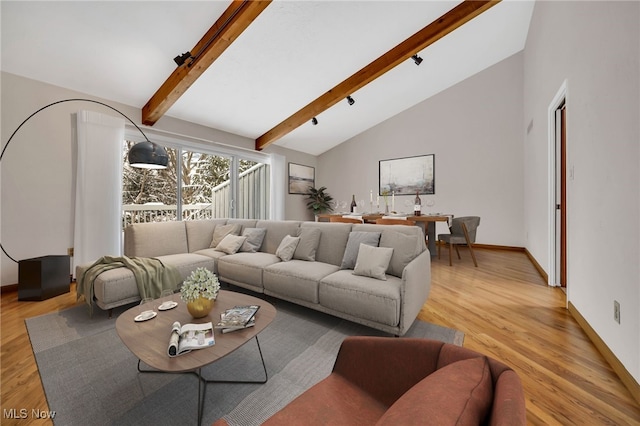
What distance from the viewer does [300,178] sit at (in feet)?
23.2

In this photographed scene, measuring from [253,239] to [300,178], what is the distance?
3837 millimetres

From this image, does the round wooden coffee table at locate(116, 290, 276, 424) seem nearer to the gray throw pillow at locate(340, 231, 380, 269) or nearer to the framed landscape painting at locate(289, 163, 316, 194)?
the gray throw pillow at locate(340, 231, 380, 269)

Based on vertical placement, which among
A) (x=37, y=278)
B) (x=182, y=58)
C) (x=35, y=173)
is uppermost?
(x=182, y=58)

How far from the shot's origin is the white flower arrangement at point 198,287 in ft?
5.29

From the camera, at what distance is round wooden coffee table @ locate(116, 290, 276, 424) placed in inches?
47.4

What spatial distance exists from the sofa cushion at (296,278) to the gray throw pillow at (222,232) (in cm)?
126

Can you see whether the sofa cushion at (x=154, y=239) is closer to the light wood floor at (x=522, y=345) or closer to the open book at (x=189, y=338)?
the light wood floor at (x=522, y=345)

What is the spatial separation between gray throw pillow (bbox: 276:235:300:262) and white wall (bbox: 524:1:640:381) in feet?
8.29

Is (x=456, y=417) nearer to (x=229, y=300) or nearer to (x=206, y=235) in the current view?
(x=229, y=300)

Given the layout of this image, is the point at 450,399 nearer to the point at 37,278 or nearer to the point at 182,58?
the point at 182,58

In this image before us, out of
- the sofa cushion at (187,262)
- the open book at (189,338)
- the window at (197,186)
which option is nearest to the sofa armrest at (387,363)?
the open book at (189,338)

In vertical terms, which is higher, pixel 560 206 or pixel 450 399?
pixel 560 206

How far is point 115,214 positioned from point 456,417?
446cm

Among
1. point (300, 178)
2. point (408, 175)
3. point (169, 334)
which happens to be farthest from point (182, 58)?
point (408, 175)
